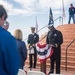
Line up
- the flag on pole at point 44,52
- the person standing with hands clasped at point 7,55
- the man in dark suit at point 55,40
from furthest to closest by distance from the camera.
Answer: the flag on pole at point 44,52
the man in dark suit at point 55,40
the person standing with hands clasped at point 7,55

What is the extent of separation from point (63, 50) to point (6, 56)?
459 inches

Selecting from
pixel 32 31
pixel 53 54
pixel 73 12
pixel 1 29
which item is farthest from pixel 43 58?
pixel 73 12

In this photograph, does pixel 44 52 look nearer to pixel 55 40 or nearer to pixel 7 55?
pixel 55 40

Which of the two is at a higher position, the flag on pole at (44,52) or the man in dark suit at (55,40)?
the man in dark suit at (55,40)

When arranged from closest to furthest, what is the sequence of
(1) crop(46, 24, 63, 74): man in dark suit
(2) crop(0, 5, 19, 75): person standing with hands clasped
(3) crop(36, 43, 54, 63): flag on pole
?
(2) crop(0, 5, 19, 75): person standing with hands clasped → (1) crop(46, 24, 63, 74): man in dark suit → (3) crop(36, 43, 54, 63): flag on pole

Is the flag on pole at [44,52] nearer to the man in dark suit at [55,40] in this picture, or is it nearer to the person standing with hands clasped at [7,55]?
the man in dark suit at [55,40]

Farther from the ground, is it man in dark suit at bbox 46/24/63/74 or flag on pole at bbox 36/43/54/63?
man in dark suit at bbox 46/24/63/74

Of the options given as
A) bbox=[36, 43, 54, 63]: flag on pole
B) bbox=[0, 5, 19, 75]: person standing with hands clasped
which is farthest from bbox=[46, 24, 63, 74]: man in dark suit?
bbox=[0, 5, 19, 75]: person standing with hands clasped

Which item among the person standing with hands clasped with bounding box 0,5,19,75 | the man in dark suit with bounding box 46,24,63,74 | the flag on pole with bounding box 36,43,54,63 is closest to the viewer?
the person standing with hands clasped with bounding box 0,5,19,75

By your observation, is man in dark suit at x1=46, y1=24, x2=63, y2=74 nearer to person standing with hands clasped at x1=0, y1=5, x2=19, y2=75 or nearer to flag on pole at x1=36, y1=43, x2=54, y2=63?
flag on pole at x1=36, y1=43, x2=54, y2=63

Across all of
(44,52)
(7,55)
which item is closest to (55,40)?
(44,52)

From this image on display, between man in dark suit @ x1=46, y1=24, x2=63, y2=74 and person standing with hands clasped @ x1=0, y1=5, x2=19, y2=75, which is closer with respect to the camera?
person standing with hands clasped @ x1=0, y1=5, x2=19, y2=75

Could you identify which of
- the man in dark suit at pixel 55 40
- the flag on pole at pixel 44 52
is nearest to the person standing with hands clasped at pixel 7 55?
the man in dark suit at pixel 55 40

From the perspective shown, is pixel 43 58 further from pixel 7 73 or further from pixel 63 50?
→ pixel 7 73
